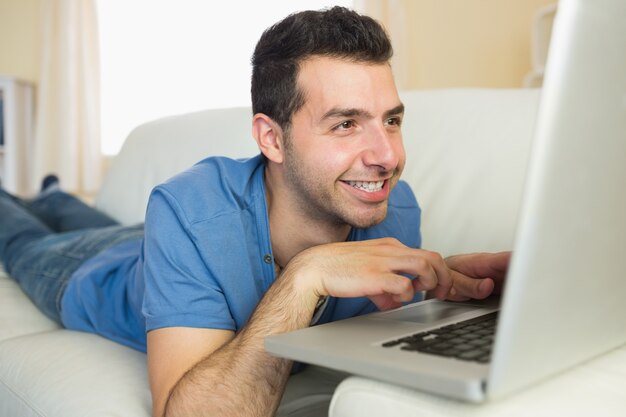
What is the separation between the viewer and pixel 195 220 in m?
1.05

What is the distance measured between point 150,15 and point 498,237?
3.32 meters

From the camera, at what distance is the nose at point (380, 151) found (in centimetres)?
108

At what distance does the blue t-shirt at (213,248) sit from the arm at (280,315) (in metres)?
0.10

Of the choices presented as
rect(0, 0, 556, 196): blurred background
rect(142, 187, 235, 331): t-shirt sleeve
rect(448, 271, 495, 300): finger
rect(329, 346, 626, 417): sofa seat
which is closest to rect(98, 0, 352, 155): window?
rect(0, 0, 556, 196): blurred background

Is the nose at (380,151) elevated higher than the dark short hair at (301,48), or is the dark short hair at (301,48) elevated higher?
the dark short hair at (301,48)

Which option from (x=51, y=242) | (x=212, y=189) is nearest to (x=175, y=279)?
(x=212, y=189)

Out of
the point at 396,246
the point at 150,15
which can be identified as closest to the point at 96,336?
the point at 396,246

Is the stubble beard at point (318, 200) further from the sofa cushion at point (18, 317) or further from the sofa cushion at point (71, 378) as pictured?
the sofa cushion at point (18, 317)

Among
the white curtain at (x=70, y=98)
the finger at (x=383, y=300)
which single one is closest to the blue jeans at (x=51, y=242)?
the finger at (x=383, y=300)

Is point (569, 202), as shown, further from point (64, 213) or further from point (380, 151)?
point (64, 213)

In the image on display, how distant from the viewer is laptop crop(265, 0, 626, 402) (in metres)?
0.48

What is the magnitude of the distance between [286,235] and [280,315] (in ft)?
1.20

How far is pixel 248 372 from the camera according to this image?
34.4 inches

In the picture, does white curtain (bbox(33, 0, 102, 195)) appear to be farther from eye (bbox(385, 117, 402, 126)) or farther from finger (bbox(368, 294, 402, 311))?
finger (bbox(368, 294, 402, 311))
